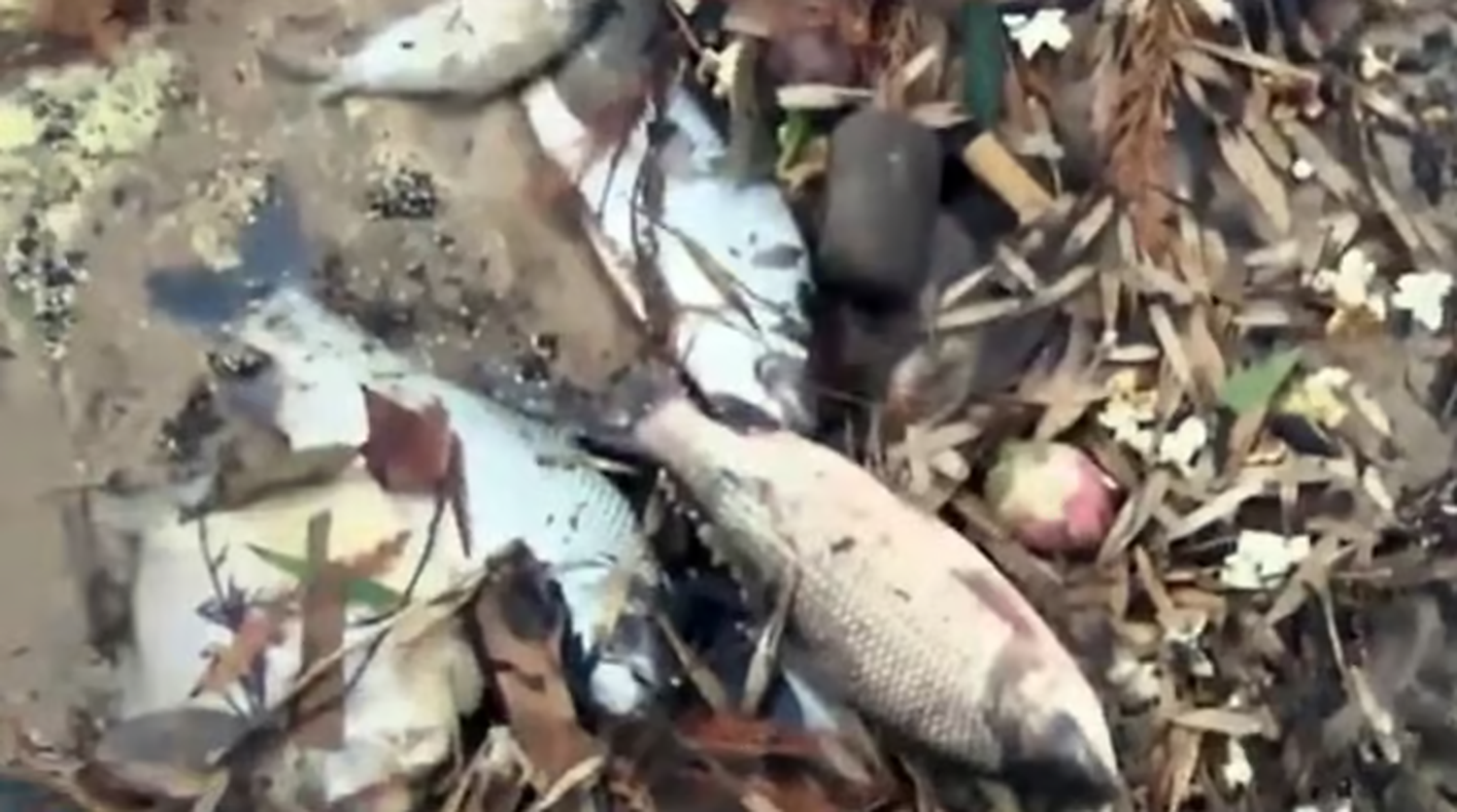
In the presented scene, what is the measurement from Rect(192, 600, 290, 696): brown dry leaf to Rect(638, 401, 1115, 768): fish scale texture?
0.41 ft

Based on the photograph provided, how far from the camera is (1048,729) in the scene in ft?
3.10

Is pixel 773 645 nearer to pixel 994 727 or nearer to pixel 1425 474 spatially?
pixel 994 727

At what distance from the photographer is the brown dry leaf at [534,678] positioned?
94 centimetres

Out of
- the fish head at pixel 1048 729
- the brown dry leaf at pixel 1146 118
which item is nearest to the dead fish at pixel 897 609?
the fish head at pixel 1048 729

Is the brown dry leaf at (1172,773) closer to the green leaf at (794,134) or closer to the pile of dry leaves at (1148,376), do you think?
the pile of dry leaves at (1148,376)

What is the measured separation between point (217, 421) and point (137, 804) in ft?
0.39

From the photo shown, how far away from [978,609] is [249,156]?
0.27 meters

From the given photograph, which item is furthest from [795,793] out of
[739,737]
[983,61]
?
[983,61]

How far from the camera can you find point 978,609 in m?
0.95

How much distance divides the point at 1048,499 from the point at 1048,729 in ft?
0.23

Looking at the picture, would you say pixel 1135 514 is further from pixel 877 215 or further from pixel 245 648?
pixel 245 648

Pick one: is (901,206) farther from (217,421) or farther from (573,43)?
(217,421)

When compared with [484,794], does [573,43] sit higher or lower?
higher

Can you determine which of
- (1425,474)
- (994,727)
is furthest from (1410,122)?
(994,727)
